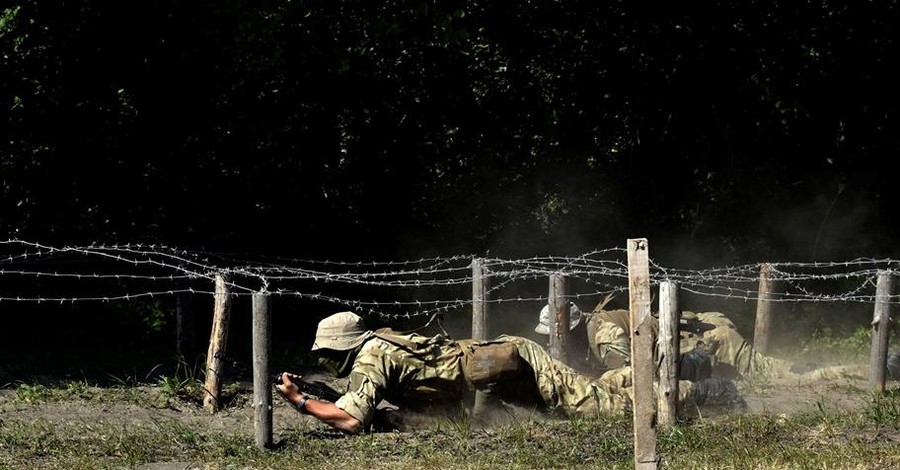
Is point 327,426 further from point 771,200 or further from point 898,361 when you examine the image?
point 771,200

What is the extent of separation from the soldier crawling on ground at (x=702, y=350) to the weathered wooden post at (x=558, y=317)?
238mm

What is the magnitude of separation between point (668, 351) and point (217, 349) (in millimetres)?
3972

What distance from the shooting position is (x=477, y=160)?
19.0 metres

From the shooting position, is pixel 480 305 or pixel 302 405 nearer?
pixel 302 405

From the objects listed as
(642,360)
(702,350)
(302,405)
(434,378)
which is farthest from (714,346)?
(642,360)

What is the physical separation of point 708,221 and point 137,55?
8.60 m

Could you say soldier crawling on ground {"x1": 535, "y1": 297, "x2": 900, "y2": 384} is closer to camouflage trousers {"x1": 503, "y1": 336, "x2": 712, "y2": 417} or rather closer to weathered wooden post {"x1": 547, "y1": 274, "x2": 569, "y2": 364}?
weathered wooden post {"x1": 547, "y1": 274, "x2": 569, "y2": 364}

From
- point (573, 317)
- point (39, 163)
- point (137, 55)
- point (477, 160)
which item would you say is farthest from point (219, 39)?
point (573, 317)

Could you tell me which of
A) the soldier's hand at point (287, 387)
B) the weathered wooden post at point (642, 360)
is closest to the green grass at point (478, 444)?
the soldier's hand at point (287, 387)

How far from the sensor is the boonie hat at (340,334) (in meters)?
10.5

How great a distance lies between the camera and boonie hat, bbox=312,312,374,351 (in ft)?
34.5

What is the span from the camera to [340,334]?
10547mm

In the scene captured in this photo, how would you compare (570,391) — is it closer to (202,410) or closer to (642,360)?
(202,410)

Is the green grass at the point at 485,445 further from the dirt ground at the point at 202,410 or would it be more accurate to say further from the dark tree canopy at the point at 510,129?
the dark tree canopy at the point at 510,129
